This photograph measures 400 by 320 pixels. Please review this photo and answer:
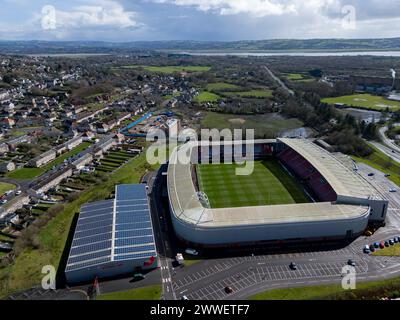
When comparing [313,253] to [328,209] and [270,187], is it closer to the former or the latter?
[328,209]

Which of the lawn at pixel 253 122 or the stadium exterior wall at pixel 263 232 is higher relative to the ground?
the lawn at pixel 253 122

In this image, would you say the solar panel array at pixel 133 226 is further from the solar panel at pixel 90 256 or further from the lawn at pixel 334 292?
the lawn at pixel 334 292

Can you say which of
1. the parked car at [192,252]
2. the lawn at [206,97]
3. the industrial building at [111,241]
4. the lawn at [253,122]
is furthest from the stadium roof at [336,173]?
the lawn at [206,97]

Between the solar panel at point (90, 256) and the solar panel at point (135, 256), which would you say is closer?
the solar panel at point (135, 256)

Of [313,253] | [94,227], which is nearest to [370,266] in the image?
[313,253]

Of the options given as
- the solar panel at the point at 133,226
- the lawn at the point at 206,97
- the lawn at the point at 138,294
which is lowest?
the lawn at the point at 138,294

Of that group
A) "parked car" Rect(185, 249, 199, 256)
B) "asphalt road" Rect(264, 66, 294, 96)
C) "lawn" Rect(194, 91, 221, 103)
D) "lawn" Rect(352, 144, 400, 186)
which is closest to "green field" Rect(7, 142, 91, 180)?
"parked car" Rect(185, 249, 199, 256)

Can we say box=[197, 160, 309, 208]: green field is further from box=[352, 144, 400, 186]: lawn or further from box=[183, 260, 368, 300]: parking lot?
box=[352, 144, 400, 186]: lawn
